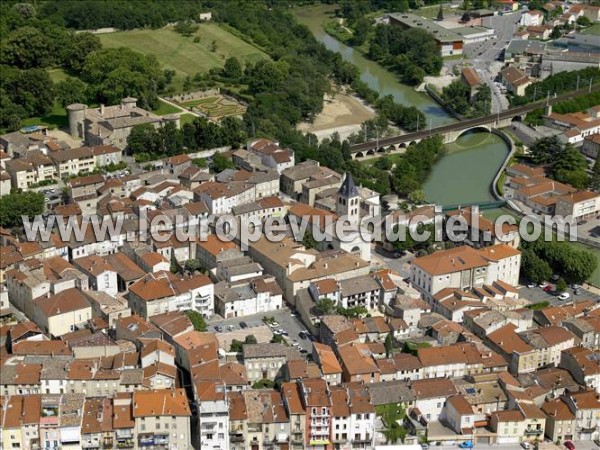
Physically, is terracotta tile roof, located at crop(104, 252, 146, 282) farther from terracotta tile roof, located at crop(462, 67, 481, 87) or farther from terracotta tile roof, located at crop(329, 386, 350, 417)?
terracotta tile roof, located at crop(462, 67, 481, 87)

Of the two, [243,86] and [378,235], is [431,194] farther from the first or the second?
[243,86]

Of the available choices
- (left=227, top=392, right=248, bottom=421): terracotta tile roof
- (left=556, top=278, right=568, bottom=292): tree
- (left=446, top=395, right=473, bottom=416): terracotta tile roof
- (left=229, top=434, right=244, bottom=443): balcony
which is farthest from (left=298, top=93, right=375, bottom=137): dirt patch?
(left=229, top=434, right=244, bottom=443): balcony

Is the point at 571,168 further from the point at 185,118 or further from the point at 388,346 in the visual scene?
the point at 388,346

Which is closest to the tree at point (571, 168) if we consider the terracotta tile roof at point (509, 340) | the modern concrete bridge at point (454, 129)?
the modern concrete bridge at point (454, 129)

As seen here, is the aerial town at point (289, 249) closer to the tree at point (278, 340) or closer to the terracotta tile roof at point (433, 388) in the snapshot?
the terracotta tile roof at point (433, 388)

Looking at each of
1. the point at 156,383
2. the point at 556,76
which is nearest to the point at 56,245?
the point at 156,383

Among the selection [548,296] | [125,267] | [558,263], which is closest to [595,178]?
[558,263]
